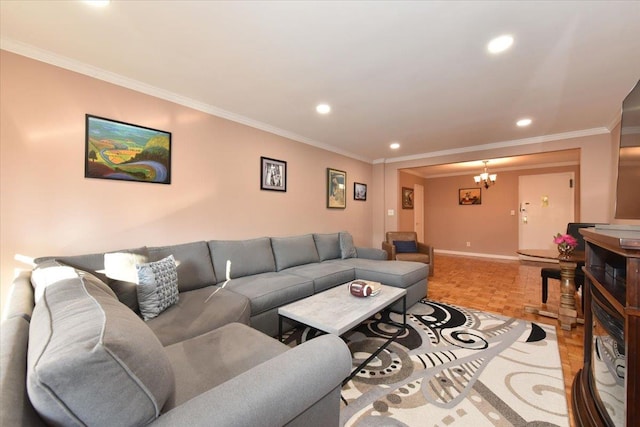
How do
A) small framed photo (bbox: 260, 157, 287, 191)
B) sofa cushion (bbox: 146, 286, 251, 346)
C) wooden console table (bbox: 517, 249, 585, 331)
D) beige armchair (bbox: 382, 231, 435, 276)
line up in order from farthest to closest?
beige armchair (bbox: 382, 231, 435, 276)
small framed photo (bbox: 260, 157, 287, 191)
wooden console table (bbox: 517, 249, 585, 331)
sofa cushion (bbox: 146, 286, 251, 346)

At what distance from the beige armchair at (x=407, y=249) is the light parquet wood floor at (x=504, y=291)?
1.33ft

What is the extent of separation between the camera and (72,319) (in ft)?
2.35

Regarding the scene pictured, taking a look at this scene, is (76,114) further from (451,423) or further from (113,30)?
(451,423)

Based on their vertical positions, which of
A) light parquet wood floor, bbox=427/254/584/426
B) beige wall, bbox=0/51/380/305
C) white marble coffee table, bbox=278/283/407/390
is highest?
beige wall, bbox=0/51/380/305

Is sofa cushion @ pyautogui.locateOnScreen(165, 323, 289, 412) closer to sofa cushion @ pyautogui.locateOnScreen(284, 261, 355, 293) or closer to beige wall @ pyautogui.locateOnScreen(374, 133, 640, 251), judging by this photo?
sofa cushion @ pyautogui.locateOnScreen(284, 261, 355, 293)

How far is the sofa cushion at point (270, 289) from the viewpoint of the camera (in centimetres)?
216

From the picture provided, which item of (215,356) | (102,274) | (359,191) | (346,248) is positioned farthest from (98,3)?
(359,191)

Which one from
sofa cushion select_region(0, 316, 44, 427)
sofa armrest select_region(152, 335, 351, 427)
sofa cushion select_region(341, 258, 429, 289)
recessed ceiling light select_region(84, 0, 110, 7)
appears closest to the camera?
sofa cushion select_region(0, 316, 44, 427)

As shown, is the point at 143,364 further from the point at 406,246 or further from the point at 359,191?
the point at 359,191

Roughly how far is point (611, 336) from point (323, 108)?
2697mm

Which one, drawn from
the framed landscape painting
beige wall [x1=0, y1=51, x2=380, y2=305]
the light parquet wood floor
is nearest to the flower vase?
the light parquet wood floor

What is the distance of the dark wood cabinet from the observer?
3.04ft

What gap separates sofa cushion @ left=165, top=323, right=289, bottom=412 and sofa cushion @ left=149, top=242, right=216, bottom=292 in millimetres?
954

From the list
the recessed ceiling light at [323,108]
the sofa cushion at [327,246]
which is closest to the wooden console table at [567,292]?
the sofa cushion at [327,246]
